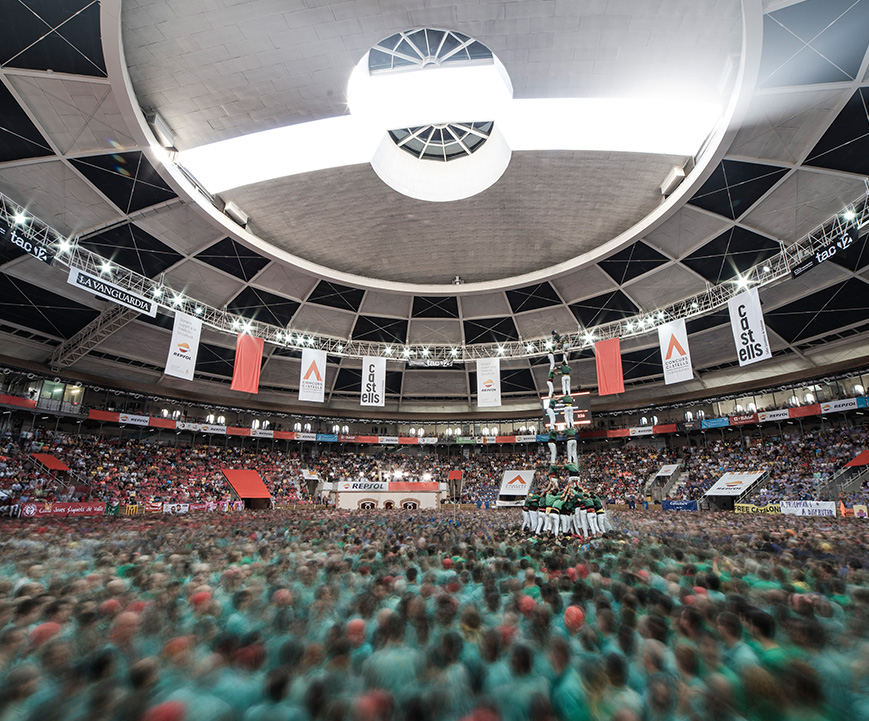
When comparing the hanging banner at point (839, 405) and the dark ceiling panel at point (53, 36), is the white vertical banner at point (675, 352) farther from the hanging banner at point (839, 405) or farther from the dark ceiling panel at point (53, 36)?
the dark ceiling panel at point (53, 36)

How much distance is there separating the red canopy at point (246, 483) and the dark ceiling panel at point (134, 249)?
1953 centimetres

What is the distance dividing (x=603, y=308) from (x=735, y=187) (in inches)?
529

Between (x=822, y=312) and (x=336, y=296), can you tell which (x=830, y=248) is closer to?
(x=822, y=312)

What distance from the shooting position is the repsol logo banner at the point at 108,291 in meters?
18.7

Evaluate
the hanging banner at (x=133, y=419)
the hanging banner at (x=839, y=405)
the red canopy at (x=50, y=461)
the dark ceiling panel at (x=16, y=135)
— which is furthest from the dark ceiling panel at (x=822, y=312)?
the red canopy at (x=50, y=461)

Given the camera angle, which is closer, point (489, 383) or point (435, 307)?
point (489, 383)

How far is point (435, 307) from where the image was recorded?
115 feet

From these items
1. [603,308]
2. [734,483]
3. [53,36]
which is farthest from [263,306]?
[734,483]

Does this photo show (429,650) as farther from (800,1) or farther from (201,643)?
(800,1)

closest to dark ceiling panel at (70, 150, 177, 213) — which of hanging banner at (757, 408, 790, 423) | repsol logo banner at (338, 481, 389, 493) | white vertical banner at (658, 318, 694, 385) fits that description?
repsol logo banner at (338, 481, 389, 493)

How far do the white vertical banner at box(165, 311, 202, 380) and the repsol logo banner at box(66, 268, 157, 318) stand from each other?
5.45 ft

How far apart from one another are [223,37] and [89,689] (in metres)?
18.9

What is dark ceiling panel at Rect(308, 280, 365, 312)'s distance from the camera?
31.4 metres

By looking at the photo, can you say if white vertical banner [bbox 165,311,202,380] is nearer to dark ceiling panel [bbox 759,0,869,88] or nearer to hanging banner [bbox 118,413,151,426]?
hanging banner [bbox 118,413,151,426]
